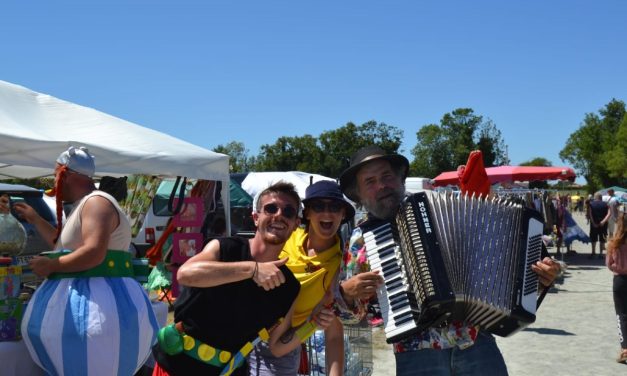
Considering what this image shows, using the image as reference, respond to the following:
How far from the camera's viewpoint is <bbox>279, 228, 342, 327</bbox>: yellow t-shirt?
3.12 m

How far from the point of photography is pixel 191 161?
7801mm

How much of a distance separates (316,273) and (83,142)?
3867 mm

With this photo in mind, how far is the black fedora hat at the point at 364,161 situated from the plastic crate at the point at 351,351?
5.07 ft

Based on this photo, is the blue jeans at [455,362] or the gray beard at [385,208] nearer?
the blue jeans at [455,362]

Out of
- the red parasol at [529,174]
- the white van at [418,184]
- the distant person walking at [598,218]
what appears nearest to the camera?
the red parasol at [529,174]

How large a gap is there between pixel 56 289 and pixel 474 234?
2.44 metres

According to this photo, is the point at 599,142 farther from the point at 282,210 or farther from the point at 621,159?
the point at 282,210

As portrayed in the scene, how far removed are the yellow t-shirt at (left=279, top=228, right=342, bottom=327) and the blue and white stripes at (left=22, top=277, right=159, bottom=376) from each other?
108 centimetres

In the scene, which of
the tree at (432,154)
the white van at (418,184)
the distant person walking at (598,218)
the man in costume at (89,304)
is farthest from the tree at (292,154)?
the man in costume at (89,304)

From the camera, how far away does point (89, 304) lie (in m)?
3.36

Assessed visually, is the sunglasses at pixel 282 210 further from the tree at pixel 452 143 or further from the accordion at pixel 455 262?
the tree at pixel 452 143

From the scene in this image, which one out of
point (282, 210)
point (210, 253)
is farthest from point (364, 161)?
point (210, 253)

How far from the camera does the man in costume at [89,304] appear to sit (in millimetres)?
3316

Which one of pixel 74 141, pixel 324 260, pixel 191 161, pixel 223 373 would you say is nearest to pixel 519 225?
pixel 324 260
